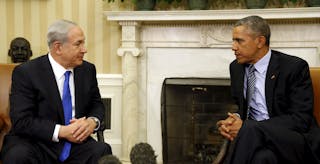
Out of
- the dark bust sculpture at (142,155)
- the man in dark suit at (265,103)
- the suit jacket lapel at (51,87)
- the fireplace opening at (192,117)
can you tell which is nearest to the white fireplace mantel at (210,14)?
the fireplace opening at (192,117)

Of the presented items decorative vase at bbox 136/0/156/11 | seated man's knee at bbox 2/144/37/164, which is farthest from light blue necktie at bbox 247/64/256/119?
decorative vase at bbox 136/0/156/11

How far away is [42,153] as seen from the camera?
229 centimetres

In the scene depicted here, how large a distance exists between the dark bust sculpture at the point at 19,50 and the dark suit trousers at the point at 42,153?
56.7 inches

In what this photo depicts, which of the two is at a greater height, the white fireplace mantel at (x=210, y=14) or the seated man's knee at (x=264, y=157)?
the white fireplace mantel at (x=210, y=14)

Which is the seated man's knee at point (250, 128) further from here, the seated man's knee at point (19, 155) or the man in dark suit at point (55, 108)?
the seated man's knee at point (19, 155)

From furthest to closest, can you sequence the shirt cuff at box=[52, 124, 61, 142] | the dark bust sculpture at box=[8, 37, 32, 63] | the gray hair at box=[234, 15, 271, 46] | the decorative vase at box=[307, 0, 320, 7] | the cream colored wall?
the cream colored wall, the dark bust sculpture at box=[8, 37, 32, 63], the decorative vase at box=[307, 0, 320, 7], the gray hair at box=[234, 15, 271, 46], the shirt cuff at box=[52, 124, 61, 142]

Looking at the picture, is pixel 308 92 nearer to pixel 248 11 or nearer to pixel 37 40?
pixel 248 11

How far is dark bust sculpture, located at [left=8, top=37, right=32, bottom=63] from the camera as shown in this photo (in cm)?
363

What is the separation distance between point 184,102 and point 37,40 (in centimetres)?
131

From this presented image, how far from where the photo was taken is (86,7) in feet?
→ 12.4

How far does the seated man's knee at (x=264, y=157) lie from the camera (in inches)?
81.6

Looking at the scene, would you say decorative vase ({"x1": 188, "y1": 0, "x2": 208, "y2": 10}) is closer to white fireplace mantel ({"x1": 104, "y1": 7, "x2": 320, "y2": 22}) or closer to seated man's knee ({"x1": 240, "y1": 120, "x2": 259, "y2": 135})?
white fireplace mantel ({"x1": 104, "y1": 7, "x2": 320, "y2": 22})

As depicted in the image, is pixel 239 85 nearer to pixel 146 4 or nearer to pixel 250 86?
pixel 250 86

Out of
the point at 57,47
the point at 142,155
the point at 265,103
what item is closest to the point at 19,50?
the point at 57,47
